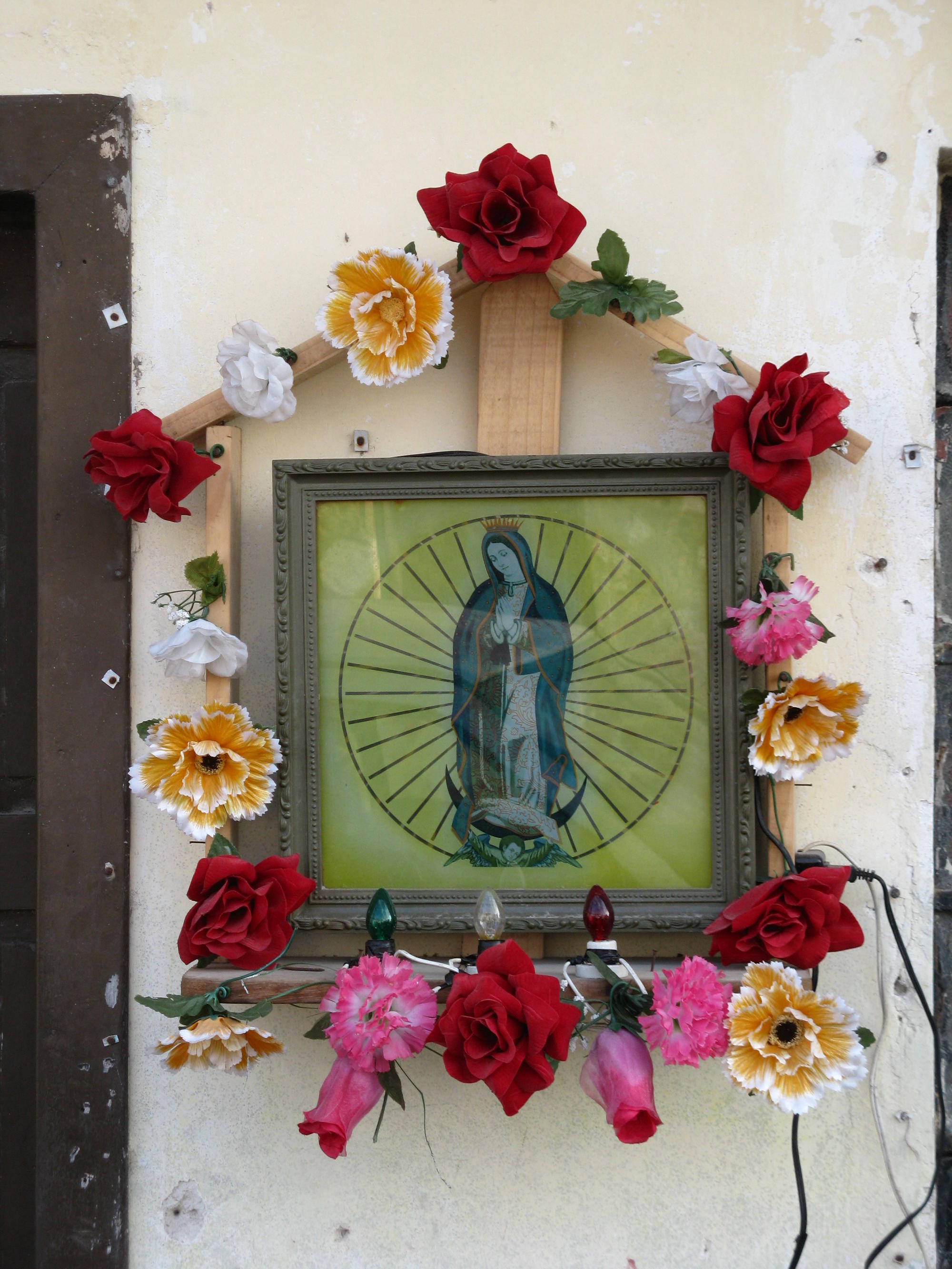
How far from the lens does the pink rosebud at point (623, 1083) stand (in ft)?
2.86

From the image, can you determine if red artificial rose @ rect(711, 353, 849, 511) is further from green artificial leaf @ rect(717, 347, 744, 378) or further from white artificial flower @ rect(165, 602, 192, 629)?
white artificial flower @ rect(165, 602, 192, 629)

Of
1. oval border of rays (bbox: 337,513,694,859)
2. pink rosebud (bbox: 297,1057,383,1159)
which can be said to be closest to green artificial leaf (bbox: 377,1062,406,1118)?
pink rosebud (bbox: 297,1057,383,1159)

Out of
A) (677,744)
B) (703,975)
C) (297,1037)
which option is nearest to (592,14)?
(677,744)

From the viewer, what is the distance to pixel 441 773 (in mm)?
1052

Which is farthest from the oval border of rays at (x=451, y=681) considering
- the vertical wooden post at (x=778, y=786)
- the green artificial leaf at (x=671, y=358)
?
the green artificial leaf at (x=671, y=358)

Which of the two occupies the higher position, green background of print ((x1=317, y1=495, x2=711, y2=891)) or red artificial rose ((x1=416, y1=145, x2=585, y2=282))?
red artificial rose ((x1=416, y1=145, x2=585, y2=282))

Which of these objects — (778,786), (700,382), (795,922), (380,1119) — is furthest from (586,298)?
(380,1119)

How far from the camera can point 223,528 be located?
1.07 metres

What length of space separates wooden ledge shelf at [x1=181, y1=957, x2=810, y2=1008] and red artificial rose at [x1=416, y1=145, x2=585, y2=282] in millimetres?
766

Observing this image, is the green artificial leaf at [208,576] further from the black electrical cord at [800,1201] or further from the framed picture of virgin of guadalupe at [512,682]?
the black electrical cord at [800,1201]

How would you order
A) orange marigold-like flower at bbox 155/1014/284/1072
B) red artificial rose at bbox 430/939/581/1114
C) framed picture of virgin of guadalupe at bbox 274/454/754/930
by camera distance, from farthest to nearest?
1. framed picture of virgin of guadalupe at bbox 274/454/754/930
2. orange marigold-like flower at bbox 155/1014/284/1072
3. red artificial rose at bbox 430/939/581/1114

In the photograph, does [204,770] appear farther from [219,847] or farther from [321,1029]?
[321,1029]

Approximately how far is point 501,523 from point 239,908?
51 centimetres

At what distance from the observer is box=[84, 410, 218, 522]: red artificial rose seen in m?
1.02
